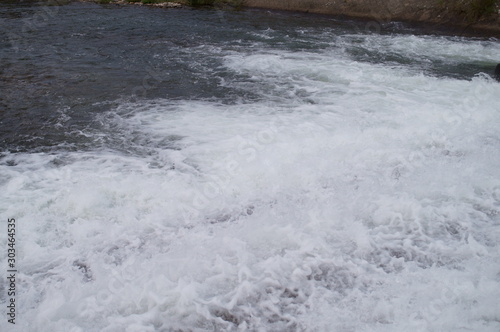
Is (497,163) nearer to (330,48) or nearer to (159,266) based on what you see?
(159,266)

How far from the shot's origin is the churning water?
3520 millimetres

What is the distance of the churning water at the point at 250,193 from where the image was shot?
3520mm

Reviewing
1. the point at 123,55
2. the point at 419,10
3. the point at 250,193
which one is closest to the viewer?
→ the point at 250,193

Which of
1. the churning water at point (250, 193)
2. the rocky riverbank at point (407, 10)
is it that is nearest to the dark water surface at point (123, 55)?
the churning water at point (250, 193)

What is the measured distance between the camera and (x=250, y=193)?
5020 millimetres

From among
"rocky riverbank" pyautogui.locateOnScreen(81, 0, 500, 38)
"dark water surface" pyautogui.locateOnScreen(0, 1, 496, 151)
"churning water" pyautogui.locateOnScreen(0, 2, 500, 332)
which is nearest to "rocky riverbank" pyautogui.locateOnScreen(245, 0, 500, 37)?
"rocky riverbank" pyautogui.locateOnScreen(81, 0, 500, 38)

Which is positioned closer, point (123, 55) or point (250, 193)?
point (250, 193)

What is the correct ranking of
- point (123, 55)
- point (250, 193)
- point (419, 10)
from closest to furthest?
point (250, 193), point (123, 55), point (419, 10)

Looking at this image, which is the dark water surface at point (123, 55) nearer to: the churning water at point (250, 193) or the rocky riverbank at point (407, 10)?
the churning water at point (250, 193)

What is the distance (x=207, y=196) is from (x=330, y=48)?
25.8ft

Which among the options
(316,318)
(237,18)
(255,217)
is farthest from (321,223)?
(237,18)

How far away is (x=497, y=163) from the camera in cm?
568

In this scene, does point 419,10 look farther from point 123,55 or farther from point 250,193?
point 250,193

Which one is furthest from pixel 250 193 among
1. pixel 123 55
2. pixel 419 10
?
pixel 419 10
